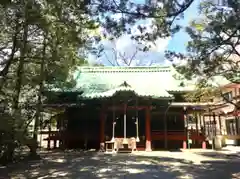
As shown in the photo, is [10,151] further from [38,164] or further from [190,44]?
[190,44]

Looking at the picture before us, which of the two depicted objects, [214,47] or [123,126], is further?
[123,126]

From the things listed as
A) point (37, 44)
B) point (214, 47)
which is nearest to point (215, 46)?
point (214, 47)

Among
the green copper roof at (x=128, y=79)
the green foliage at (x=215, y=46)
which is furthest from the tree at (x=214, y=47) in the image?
the green copper roof at (x=128, y=79)

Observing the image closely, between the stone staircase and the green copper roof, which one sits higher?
the green copper roof

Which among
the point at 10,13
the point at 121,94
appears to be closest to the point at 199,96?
the point at 121,94

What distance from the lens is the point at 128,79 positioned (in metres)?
21.6

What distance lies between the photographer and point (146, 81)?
70.0 ft

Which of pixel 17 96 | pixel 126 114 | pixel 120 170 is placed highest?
pixel 17 96

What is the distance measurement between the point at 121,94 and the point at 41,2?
9.34 meters

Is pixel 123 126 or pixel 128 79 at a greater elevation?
pixel 128 79

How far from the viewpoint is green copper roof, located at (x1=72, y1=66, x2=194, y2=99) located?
19392 millimetres

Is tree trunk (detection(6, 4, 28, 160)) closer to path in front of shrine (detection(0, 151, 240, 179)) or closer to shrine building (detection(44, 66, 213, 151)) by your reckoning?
path in front of shrine (detection(0, 151, 240, 179))

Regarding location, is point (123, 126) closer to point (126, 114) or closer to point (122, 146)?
point (126, 114)

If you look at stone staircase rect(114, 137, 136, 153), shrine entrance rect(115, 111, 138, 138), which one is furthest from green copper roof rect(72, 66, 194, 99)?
stone staircase rect(114, 137, 136, 153)
